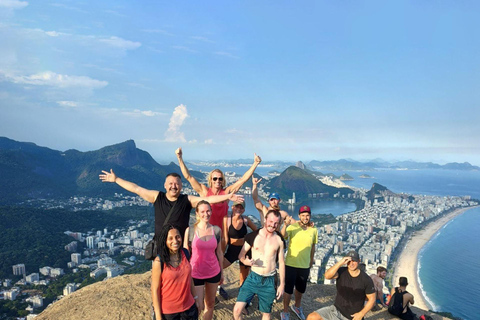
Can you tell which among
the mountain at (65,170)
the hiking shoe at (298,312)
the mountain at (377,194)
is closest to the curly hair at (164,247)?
the hiking shoe at (298,312)

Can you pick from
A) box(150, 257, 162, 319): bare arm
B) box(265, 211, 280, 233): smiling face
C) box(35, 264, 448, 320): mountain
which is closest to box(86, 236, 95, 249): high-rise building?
box(35, 264, 448, 320): mountain

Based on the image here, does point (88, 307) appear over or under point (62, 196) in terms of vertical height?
over

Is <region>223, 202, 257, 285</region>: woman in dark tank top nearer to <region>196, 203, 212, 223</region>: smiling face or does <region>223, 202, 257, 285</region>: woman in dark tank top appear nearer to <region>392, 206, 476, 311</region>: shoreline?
<region>196, 203, 212, 223</region>: smiling face

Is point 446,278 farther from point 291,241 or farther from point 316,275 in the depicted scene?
point 291,241

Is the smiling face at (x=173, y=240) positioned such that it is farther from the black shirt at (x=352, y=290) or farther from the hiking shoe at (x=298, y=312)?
the hiking shoe at (x=298, y=312)

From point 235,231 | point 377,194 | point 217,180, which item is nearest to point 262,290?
point 235,231

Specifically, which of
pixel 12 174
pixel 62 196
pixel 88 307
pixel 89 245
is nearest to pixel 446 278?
pixel 88 307
